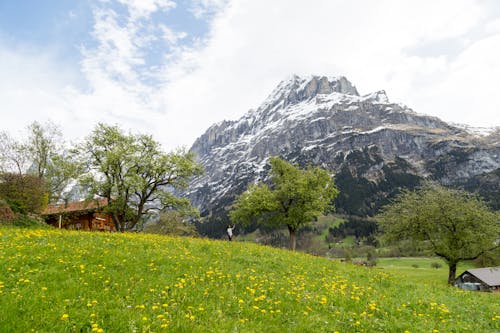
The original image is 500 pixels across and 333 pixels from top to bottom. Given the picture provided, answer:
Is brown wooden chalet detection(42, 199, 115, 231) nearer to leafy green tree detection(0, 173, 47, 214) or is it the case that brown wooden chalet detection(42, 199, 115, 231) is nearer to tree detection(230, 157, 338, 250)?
leafy green tree detection(0, 173, 47, 214)

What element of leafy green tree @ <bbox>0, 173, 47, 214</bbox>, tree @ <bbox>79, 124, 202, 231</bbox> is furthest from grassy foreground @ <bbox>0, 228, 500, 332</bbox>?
tree @ <bbox>79, 124, 202, 231</bbox>

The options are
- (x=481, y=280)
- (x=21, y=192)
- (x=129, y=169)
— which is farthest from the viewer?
(x=481, y=280)

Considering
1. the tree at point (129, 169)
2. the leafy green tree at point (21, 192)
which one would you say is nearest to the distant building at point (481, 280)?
the tree at point (129, 169)

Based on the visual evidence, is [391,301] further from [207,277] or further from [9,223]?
[9,223]

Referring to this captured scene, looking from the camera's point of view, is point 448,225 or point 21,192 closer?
point 21,192

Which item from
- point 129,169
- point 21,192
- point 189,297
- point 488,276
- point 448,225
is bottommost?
point 488,276

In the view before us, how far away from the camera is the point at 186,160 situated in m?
47.6

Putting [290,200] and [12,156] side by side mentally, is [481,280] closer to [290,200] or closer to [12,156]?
[290,200]

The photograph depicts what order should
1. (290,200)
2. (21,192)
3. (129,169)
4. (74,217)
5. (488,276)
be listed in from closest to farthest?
(21,192) → (129,169) → (290,200) → (74,217) → (488,276)

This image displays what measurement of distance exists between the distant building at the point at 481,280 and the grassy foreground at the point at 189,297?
276 feet

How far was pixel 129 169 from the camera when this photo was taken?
44500mm

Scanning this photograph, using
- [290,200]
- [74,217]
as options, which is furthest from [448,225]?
[74,217]

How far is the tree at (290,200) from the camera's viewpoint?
165ft

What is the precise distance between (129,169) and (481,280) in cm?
9171
